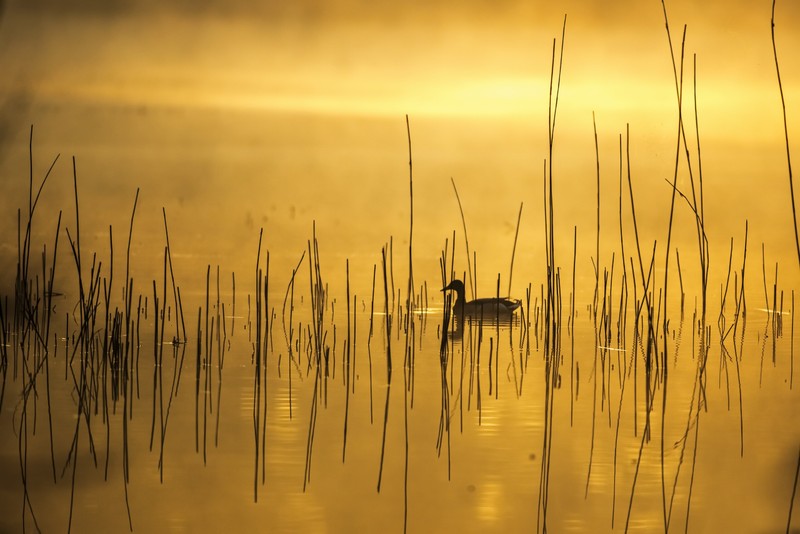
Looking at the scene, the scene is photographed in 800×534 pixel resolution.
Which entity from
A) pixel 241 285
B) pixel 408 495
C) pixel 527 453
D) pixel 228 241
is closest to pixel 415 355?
pixel 527 453

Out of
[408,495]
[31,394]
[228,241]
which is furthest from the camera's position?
[228,241]

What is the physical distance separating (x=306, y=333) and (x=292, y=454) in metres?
3.80

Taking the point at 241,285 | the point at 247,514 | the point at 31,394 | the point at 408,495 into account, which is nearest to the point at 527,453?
the point at 408,495

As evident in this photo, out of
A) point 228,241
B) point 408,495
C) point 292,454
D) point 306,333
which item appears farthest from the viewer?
point 228,241

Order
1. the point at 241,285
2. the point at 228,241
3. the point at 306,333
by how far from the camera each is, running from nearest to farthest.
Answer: the point at 306,333 → the point at 241,285 → the point at 228,241

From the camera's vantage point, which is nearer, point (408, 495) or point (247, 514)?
point (247, 514)

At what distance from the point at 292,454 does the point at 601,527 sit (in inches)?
49.2

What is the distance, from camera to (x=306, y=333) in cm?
798

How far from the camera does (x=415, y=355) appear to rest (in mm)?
6973

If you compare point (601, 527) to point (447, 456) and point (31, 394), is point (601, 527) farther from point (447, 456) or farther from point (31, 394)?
point (31, 394)

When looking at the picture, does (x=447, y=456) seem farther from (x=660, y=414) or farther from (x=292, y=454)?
(x=660, y=414)

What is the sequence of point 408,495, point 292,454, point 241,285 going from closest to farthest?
1. point 408,495
2. point 292,454
3. point 241,285

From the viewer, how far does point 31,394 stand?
5387mm

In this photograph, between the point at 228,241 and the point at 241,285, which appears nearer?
the point at 241,285
